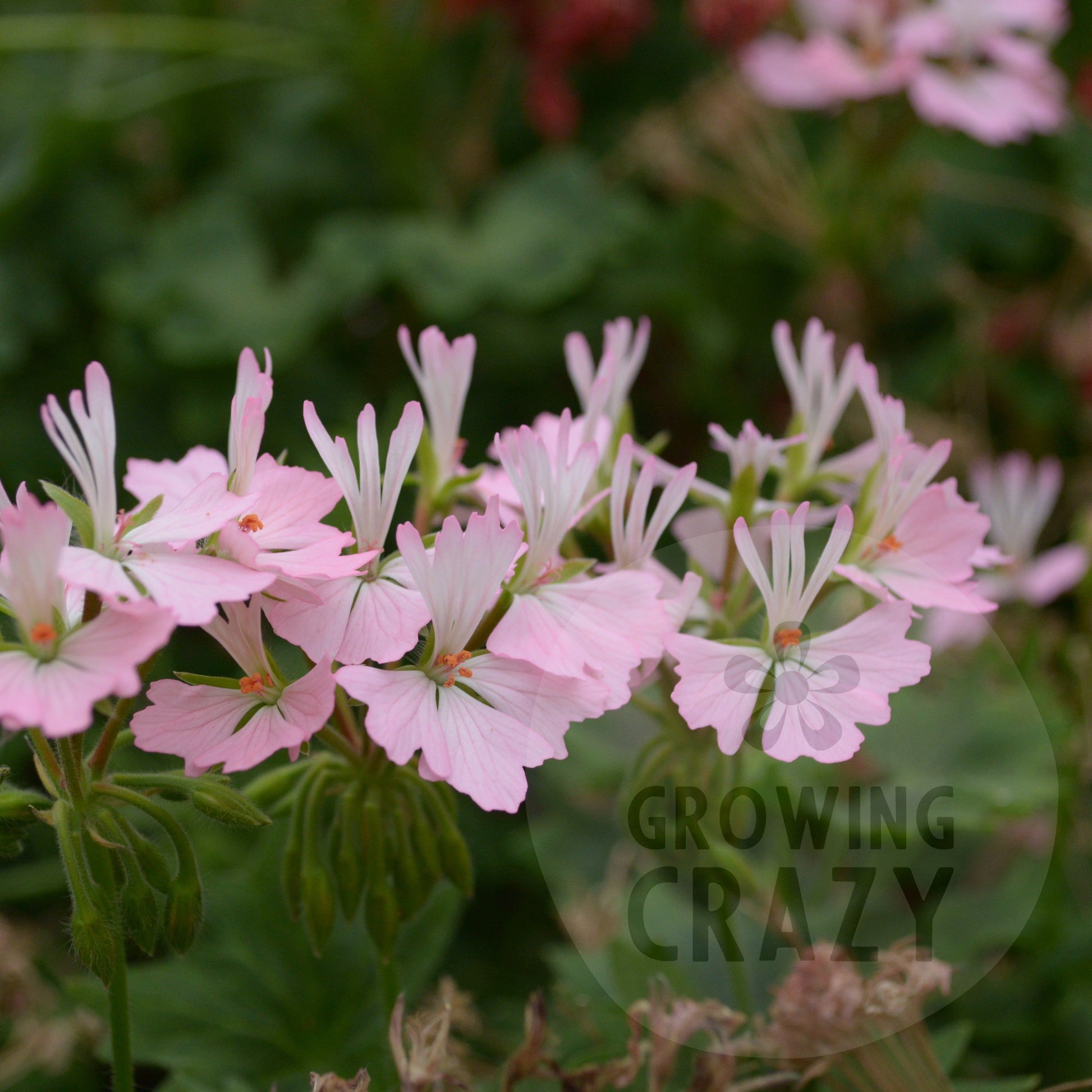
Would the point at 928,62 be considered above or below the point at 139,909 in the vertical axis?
above

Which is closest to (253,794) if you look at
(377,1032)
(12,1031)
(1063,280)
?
(377,1032)

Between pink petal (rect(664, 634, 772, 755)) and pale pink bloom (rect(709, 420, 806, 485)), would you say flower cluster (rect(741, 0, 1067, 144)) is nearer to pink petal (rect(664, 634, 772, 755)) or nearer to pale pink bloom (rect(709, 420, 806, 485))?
pale pink bloom (rect(709, 420, 806, 485))

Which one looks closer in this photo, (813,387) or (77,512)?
(77,512)

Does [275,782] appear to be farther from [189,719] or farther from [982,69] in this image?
[982,69]

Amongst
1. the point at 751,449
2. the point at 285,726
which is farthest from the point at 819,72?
the point at 285,726

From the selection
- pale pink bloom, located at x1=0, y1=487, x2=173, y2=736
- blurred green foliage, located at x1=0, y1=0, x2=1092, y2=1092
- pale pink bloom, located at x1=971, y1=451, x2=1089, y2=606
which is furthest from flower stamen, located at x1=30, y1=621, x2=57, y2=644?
pale pink bloom, located at x1=971, y1=451, x2=1089, y2=606

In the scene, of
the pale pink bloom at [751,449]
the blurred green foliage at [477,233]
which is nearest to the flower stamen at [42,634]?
the pale pink bloom at [751,449]
